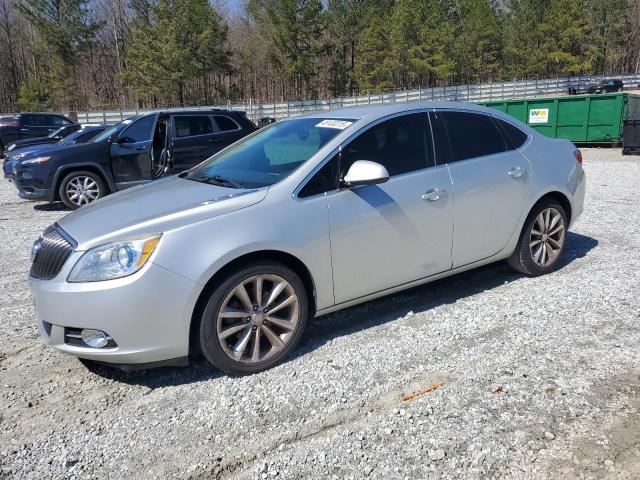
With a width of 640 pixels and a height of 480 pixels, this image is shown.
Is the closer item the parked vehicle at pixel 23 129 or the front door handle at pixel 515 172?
the front door handle at pixel 515 172

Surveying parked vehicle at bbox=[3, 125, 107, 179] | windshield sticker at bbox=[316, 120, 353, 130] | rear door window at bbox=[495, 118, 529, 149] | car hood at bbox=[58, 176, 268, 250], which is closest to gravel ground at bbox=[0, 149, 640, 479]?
car hood at bbox=[58, 176, 268, 250]

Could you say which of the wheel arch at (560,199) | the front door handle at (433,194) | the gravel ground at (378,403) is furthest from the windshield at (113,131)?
the wheel arch at (560,199)

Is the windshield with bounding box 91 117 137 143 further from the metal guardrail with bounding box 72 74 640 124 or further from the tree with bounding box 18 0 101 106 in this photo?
the tree with bounding box 18 0 101 106

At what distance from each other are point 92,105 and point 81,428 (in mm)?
64244

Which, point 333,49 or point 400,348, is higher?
point 333,49

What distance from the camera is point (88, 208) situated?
3654mm

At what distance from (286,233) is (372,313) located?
51.6 inches

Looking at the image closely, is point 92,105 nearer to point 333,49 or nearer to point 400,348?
point 333,49

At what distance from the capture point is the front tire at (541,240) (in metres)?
4.68

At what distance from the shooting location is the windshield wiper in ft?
11.8

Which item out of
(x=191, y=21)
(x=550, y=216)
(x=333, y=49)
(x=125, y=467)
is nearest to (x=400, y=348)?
(x=125, y=467)

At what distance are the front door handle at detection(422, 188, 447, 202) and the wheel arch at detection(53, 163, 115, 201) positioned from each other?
720 centimetres

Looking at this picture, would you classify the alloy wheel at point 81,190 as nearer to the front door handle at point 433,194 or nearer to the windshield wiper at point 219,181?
the windshield wiper at point 219,181

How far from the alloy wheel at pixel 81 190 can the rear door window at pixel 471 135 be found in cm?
718
